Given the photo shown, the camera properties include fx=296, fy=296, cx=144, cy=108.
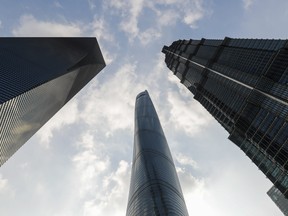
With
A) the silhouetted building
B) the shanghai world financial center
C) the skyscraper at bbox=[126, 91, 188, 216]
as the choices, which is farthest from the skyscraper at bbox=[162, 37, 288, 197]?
the silhouetted building

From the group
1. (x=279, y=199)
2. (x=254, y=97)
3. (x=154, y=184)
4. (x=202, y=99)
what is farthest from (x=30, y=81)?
(x=279, y=199)

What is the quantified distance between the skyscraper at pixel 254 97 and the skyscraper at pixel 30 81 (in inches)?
3095

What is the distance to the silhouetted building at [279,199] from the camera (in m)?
181

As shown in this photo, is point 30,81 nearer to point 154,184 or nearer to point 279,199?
point 154,184

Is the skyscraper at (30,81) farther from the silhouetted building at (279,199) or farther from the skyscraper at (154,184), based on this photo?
the silhouetted building at (279,199)

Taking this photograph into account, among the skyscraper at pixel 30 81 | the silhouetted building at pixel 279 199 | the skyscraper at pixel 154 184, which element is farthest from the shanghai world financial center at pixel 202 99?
the silhouetted building at pixel 279 199

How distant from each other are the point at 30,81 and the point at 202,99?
8894 cm

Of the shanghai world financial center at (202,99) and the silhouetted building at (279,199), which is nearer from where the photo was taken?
the shanghai world financial center at (202,99)

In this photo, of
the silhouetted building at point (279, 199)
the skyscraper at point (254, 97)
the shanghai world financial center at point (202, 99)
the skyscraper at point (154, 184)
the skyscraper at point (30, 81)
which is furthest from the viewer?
the silhouetted building at point (279, 199)

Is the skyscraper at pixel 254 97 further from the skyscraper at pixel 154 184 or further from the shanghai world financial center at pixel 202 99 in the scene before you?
the skyscraper at pixel 154 184

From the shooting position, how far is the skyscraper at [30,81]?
104062mm

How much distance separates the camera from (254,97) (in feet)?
351

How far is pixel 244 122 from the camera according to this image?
112m

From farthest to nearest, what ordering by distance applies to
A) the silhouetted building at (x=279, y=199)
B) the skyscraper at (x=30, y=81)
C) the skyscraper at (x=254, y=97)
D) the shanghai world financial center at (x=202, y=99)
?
the silhouetted building at (x=279, y=199), the skyscraper at (x=30, y=81), the shanghai world financial center at (x=202, y=99), the skyscraper at (x=254, y=97)
